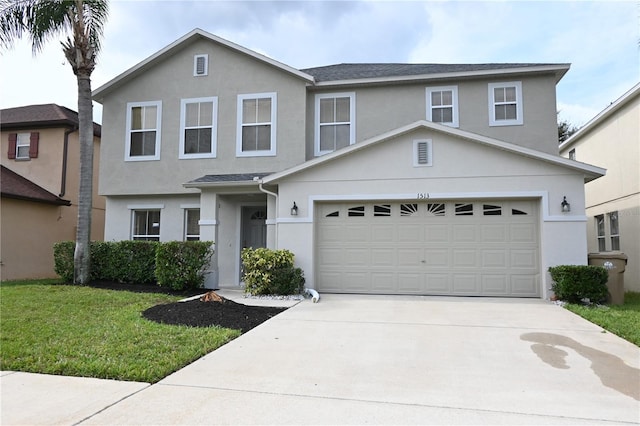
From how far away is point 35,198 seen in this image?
14.4 meters

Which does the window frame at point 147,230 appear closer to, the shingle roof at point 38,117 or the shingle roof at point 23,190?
the shingle roof at point 23,190

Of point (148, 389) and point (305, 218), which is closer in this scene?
point (148, 389)

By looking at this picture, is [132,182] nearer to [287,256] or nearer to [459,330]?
[287,256]

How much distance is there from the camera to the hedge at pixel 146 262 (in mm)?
10547

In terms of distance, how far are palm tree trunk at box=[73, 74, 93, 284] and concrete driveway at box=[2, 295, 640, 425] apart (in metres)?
7.20

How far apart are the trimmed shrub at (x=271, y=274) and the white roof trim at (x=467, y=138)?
83.9 inches

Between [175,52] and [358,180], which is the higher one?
[175,52]

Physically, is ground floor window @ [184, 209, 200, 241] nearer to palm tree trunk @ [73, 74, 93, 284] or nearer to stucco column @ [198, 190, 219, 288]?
stucco column @ [198, 190, 219, 288]

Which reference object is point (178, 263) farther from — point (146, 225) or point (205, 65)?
point (205, 65)

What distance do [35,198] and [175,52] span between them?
24.0 ft

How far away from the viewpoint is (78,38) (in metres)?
11.4

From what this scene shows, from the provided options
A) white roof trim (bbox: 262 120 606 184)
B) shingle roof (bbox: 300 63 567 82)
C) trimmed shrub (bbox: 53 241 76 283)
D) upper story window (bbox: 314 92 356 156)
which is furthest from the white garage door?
trimmed shrub (bbox: 53 241 76 283)

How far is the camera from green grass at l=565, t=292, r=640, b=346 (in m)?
6.27

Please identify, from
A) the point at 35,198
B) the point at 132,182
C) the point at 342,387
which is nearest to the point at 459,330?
the point at 342,387
